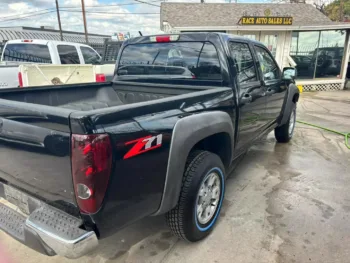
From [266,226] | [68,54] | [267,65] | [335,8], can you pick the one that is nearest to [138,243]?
[266,226]

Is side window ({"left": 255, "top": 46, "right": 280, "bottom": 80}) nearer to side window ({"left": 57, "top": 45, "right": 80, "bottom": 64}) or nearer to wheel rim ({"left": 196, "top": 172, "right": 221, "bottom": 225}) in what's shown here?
wheel rim ({"left": 196, "top": 172, "right": 221, "bottom": 225})

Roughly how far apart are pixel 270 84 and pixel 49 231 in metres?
3.42

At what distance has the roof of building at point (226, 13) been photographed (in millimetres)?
13611

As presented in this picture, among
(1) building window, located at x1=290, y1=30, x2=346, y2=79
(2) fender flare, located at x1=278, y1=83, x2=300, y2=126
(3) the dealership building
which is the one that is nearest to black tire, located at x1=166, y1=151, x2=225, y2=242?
(2) fender flare, located at x1=278, y1=83, x2=300, y2=126

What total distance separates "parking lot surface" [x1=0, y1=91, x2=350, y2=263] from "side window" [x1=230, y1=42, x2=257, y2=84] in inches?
55.1

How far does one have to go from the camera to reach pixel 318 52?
13.0 metres

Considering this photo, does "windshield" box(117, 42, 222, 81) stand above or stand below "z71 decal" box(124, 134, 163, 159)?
above

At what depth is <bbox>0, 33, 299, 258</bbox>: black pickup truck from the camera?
5.43 feet

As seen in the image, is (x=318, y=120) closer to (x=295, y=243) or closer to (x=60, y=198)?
(x=295, y=243)

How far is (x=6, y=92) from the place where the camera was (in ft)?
9.04

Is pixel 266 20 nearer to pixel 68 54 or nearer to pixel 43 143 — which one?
pixel 68 54

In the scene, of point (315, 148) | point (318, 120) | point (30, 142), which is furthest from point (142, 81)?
point (318, 120)

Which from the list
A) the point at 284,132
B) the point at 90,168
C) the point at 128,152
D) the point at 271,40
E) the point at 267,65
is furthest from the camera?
the point at 271,40

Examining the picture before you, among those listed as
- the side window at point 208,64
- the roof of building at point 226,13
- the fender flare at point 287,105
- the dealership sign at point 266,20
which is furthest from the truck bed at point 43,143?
the roof of building at point 226,13
